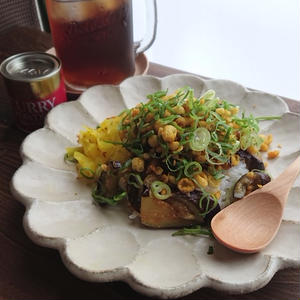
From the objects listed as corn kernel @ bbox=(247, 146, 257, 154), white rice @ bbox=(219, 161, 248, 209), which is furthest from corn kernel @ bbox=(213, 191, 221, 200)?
corn kernel @ bbox=(247, 146, 257, 154)

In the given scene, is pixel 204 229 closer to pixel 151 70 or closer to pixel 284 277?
pixel 284 277

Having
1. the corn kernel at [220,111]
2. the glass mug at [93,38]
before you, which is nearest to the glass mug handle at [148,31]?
the glass mug at [93,38]

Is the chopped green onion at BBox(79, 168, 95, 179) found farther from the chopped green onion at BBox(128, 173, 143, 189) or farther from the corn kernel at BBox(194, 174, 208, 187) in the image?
the corn kernel at BBox(194, 174, 208, 187)

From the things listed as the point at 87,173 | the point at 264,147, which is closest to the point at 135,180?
the point at 87,173

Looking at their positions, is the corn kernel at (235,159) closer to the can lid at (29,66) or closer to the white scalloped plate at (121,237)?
the white scalloped plate at (121,237)

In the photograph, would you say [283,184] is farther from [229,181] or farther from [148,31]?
[148,31]
